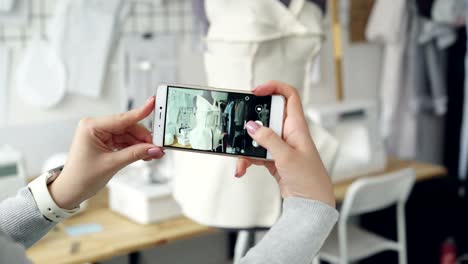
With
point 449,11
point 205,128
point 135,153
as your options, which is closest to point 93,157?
point 135,153

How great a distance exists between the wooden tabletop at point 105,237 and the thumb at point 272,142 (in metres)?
1.04

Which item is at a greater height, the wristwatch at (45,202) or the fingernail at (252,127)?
the fingernail at (252,127)

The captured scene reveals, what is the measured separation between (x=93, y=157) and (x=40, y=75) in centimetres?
149

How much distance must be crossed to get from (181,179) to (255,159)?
2.72ft

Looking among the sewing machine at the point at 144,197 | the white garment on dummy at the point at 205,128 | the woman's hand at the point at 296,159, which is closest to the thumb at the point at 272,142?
the woman's hand at the point at 296,159

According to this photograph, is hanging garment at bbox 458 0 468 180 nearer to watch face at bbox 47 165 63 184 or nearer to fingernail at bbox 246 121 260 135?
fingernail at bbox 246 121 260 135

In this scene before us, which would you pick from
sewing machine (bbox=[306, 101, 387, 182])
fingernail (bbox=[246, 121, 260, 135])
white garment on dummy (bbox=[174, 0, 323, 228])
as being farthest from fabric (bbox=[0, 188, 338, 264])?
sewing machine (bbox=[306, 101, 387, 182])

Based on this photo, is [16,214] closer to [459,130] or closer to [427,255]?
[427,255]

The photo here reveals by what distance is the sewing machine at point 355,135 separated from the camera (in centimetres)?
253

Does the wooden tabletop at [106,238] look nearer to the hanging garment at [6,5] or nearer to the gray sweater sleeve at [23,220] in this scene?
the hanging garment at [6,5]

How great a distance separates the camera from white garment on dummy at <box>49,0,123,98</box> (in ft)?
7.73

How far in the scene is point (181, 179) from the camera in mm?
1771

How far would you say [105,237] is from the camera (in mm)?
1937

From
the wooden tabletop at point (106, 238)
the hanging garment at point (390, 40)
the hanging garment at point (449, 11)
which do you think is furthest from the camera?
the hanging garment at point (390, 40)
